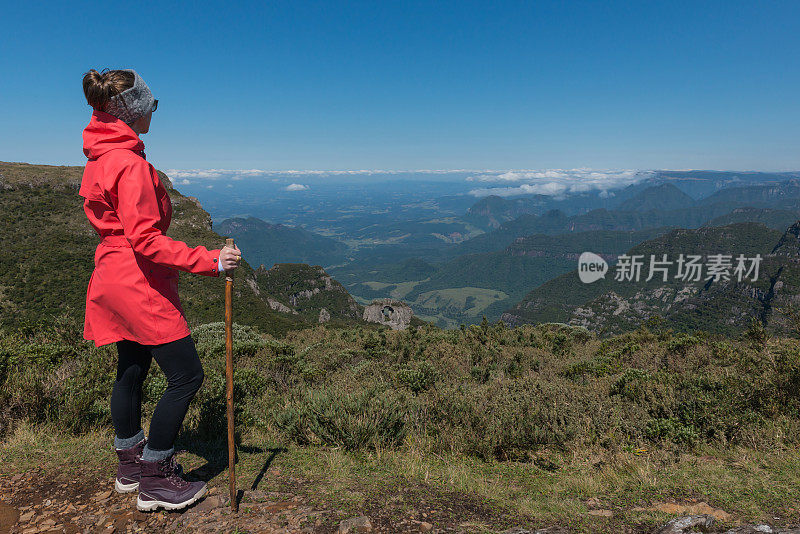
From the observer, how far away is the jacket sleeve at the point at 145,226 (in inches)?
92.6

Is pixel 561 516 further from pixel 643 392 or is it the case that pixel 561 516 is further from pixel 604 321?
pixel 604 321

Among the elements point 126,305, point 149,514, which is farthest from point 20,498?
point 126,305

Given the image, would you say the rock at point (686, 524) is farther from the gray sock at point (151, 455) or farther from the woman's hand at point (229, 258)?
the gray sock at point (151, 455)

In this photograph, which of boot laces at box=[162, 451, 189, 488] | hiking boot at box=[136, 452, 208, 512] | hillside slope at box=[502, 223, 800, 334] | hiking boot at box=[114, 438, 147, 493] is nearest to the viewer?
hiking boot at box=[136, 452, 208, 512]

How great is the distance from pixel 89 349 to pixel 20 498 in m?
4.66

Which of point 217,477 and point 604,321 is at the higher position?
point 217,477

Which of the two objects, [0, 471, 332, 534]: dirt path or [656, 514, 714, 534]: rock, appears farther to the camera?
[0, 471, 332, 534]: dirt path

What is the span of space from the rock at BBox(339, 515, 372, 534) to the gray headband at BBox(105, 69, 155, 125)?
317cm

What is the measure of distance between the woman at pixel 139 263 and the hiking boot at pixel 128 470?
223mm

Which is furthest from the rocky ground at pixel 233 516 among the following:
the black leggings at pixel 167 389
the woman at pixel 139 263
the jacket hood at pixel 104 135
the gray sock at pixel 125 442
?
the jacket hood at pixel 104 135

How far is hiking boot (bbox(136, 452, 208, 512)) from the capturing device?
267cm

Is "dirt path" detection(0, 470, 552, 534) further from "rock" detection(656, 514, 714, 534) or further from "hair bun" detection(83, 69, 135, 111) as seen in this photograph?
"hair bun" detection(83, 69, 135, 111)

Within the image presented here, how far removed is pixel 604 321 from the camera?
135 m

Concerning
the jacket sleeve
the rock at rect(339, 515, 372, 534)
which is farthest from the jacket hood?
the rock at rect(339, 515, 372, 534)
